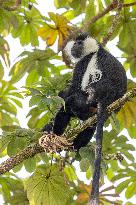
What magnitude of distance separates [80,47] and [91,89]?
577mm

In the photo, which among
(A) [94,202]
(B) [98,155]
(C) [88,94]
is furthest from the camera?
(C) [88,94]

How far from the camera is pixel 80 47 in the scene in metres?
3.08

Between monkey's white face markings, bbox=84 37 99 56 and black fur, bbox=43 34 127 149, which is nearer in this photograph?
black fur, bbox=43 34 127 149

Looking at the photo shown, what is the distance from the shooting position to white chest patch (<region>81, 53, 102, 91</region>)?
2.62 metres

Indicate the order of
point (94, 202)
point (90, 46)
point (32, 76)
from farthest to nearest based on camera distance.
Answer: point (32, 76) < point (90, 46) < point (94, 202)

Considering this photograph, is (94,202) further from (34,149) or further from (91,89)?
(91,89)

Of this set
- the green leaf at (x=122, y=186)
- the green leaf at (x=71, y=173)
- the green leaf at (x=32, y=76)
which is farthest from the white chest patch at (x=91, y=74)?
the green leaf at (x=71, y=173)

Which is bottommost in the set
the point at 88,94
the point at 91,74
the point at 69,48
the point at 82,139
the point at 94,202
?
the point at 94,202

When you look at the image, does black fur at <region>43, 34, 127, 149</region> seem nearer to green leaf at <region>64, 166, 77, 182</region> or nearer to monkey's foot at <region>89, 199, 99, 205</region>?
green leaf at <region>64, 166, 77, 182</region>

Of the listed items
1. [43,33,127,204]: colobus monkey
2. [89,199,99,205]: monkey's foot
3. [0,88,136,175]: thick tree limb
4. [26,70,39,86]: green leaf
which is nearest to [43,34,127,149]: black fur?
[43,33,127,204]: colobus monkey

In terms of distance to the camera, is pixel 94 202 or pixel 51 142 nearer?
pixel 94 202

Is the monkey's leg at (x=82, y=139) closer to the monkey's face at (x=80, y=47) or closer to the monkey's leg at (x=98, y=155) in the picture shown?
the monkey's leg at (x=98, y=155)

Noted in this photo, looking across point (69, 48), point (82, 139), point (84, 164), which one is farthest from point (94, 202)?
point (69, 48)

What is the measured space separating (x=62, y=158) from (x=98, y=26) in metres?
1.19
